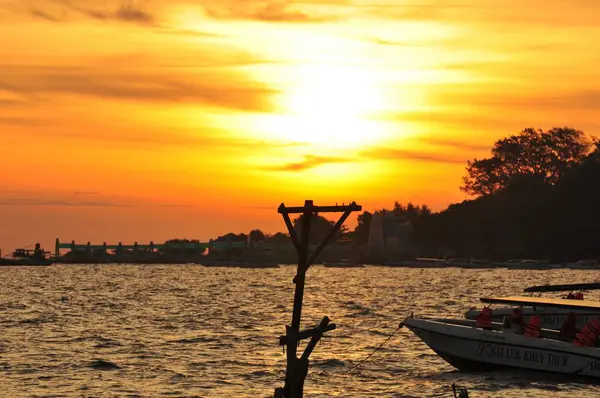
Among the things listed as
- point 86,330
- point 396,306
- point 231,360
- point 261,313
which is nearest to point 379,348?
point 231,360

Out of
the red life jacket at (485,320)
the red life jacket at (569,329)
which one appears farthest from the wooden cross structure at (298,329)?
the red life jacket at (569,329)

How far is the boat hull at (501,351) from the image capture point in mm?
39438

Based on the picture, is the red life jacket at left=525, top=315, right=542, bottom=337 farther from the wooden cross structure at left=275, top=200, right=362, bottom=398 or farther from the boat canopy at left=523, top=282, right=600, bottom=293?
the wooden cross structure at left=275, top=200, right=362, bottom=398

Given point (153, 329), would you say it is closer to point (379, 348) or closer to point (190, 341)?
point (190, 341)

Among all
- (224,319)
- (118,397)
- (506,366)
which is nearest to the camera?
(118,397)

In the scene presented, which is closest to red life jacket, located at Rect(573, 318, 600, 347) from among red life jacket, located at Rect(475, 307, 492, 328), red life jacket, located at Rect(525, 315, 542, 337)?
red life jacket, located at Rect(525, 315, 542, 337)

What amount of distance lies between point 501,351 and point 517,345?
80 centimetres

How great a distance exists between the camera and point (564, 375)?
131ft

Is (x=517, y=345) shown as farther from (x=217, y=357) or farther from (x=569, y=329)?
(x=217, y=357)

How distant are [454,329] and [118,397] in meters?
13.8

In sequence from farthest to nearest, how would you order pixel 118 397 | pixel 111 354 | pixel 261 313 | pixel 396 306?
pixel 396 306 < pixel 261 313 < pixel 111 354 < pixel 118 397

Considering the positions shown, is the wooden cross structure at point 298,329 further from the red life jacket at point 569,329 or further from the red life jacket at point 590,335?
the red life jacket at point 569,329

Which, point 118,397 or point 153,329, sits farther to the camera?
point 153,329

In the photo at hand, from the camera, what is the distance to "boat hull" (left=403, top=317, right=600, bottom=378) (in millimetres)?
39438
